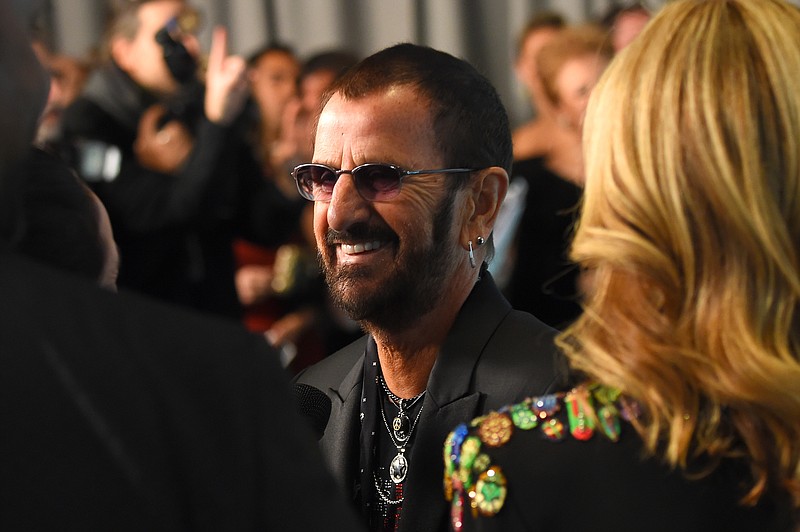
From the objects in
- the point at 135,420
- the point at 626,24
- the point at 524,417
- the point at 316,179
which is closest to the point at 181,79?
the point at 626,24

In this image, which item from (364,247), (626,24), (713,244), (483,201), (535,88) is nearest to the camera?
(713,244)

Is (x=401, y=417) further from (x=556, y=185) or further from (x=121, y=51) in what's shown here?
(x=121, y=51)

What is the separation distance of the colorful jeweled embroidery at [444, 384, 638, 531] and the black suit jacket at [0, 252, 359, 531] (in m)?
0.36

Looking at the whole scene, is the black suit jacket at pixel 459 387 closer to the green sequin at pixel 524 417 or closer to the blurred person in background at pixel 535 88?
A: the green sequin at pixel 524 417

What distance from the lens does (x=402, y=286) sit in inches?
81.2

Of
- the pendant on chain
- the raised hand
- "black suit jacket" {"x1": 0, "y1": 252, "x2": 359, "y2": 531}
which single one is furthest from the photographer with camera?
"black suit jacket" {"x1": 0, "y1": 252, "x2": 359, "y2": 531}

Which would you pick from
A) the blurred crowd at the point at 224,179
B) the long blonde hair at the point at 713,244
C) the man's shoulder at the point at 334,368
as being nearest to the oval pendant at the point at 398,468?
the man's shoulder at the point at 334,368

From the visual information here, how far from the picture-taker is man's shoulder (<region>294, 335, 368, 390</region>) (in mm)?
2250

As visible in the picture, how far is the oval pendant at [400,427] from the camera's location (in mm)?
2025

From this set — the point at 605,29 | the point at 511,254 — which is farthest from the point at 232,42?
the point at 511,254

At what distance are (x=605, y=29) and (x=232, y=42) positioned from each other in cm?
291

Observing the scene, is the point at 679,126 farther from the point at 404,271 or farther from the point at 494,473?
the point at 404,271

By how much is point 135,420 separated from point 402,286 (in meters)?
1.10

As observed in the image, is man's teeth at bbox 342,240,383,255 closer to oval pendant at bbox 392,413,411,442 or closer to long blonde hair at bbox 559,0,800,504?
oval pendant at bbox 392,413,411,442
